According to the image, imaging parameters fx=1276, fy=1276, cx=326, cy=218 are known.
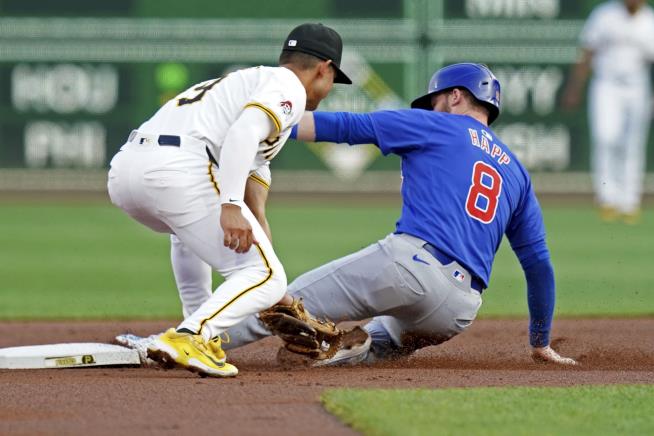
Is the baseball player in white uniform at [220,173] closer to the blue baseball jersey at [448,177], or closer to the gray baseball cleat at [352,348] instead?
the blue baseball jersey at [448,177]

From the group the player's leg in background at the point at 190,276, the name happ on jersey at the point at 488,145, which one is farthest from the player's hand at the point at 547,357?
the player's leg in background at the point at 190,276

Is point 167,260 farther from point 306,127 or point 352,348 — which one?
point 306,127

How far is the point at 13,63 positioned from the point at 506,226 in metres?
11.6

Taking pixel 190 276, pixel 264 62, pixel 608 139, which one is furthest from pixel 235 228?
pixel 264 62

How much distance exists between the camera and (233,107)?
15.2ft

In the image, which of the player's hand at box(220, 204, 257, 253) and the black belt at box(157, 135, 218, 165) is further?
the black belt at box(157, 135, 218, 165)

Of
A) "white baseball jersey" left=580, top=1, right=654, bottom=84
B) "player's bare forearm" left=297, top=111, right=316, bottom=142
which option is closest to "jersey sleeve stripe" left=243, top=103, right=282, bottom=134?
"player's bare forearm" left=297, top=111, right=316, bottom=142

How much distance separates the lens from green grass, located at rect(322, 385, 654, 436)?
3.50 meters

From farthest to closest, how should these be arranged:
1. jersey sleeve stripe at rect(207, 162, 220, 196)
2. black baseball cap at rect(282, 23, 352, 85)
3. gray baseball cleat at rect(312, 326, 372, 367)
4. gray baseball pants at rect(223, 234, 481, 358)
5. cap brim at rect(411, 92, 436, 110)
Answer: cap brim at rect(411, 92, 436, 110) → gray baseball cleat at rect(312, 326, 372, 367) → gray baseball pants at rect(223, 234, 481, 358) → black baseball cap at rect(282, 23, 352, 85) → jersey sleeve stripe at rect(207, 162, 220, 196)

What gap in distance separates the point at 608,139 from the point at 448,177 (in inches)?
391

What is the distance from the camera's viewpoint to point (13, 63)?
51.4ft

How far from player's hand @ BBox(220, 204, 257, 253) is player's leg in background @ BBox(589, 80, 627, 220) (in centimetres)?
1022

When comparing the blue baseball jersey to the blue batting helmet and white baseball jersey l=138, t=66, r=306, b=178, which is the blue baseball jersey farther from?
white baseball jersey l=138, t=66, r=306, b=178

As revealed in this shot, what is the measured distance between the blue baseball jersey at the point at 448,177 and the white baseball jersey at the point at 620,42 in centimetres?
1015
